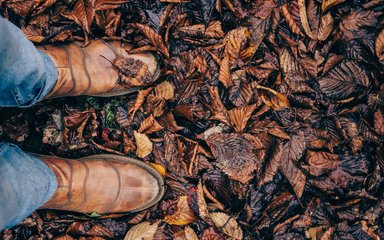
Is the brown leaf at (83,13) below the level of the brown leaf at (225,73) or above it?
above

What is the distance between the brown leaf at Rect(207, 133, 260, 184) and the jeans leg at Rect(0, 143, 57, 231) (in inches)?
28.3

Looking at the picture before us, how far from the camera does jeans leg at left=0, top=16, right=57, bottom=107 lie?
1.14 metres

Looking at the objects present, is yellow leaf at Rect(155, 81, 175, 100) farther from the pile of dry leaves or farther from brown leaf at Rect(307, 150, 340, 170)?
brown leaf at Rect(307, 150, 340, 170)

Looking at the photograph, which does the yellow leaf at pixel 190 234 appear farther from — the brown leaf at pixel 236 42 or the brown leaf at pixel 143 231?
the brown leaf at pixel 236 42

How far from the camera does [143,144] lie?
1.73 m

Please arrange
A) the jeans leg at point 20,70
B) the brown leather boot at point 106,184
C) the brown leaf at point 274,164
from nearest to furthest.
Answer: the jeans leg at point 20,70 → the brown leather boot at point 106,184 → the brown leaf at point 274,164

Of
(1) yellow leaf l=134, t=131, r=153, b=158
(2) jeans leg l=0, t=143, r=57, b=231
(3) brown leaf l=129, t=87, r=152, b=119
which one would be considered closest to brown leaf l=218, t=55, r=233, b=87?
(3) brown leaf l=129, t=87, r=152, b=119

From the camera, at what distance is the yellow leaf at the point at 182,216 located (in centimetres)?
169

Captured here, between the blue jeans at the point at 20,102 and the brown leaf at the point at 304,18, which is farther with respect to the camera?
the brown leaf at the point at 304,18

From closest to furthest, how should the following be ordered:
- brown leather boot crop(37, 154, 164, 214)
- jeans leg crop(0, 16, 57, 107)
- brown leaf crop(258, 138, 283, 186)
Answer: jeans leg crop(0, 16, 57, 107) < brown leather boot crop(37, 154, 164, 214) < brown leaf crop(258, 138, 283, 186)

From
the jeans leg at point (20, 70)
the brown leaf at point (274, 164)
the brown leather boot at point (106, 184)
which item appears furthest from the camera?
the brown leaf at point (274, 164)

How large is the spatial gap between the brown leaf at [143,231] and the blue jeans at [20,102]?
45cm

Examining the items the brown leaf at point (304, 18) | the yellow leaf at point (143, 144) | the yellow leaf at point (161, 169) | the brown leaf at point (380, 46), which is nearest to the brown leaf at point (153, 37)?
the yellow leaf at point (143, 144)

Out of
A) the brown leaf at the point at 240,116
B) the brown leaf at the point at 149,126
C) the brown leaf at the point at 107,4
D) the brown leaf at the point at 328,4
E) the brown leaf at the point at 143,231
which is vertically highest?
the brown leaf at the point at 328,4
